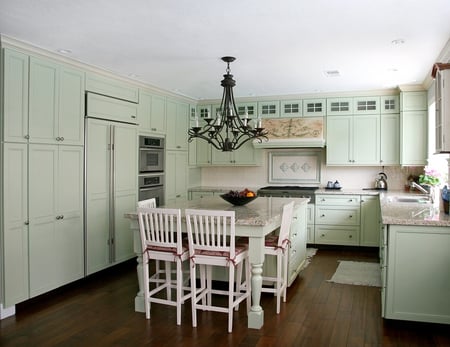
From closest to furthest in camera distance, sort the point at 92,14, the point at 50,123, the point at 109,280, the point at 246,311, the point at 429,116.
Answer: the point at 92,14 → the point at 246,311 → the point at 50,123 → the point at 109,280 → the point at 429,116

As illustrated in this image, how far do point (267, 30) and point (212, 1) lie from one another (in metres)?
0.72

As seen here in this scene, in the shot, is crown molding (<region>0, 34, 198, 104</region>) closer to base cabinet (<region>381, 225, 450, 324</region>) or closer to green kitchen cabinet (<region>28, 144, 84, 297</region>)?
green kitchen cabinet (<region>28, 144, 84, 297</region>)

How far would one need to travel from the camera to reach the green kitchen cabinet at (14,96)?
357 cm

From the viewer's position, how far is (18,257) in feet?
12.1

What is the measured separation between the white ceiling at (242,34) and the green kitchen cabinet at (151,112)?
41cm

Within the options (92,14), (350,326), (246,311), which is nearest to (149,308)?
(246,311)

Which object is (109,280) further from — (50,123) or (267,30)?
(267,30)

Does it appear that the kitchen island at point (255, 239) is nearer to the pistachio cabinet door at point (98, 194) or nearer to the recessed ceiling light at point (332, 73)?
the pistachio cabinet door at point (98, 194)

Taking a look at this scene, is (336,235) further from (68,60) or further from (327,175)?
(68,60)

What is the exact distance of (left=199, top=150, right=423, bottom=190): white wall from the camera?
653 cm

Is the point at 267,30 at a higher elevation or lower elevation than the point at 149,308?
higher

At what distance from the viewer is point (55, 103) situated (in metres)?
4.11

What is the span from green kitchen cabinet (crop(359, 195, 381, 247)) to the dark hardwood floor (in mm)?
1872

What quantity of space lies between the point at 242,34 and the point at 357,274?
10.2ft
